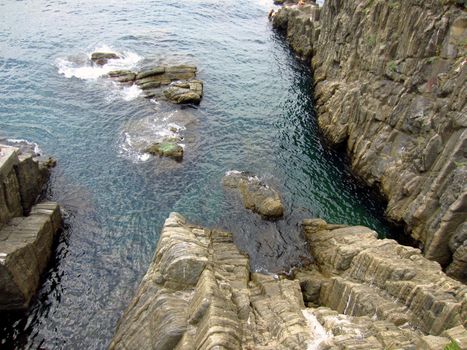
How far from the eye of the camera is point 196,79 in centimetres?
5631

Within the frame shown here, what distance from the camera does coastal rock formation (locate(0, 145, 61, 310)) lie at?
2692 cm

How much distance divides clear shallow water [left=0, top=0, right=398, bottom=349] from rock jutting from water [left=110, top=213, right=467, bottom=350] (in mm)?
4208

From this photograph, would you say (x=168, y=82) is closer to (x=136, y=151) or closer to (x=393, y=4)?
(x=136, y=151)

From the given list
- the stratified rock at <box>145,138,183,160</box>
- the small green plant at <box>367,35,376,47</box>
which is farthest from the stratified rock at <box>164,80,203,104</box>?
the small green plant at <box>367,35,376,47</box>

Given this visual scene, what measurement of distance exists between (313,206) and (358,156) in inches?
304

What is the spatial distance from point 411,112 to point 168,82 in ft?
105

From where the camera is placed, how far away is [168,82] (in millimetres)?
54781

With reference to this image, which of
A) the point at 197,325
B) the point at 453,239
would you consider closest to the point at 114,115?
the point at 197,325

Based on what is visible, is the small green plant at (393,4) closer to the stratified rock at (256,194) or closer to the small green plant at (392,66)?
the small green plant at (392,66)

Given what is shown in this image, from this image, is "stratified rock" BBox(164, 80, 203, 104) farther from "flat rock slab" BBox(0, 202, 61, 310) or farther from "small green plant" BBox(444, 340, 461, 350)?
"small green plant" BBox(444, 340, 461, 350)

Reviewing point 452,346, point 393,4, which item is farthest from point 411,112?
point 452,346

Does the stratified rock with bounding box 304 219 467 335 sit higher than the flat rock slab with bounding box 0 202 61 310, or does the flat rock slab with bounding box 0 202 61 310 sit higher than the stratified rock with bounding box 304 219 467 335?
the stratified rock with bounding box 304 219 467 335

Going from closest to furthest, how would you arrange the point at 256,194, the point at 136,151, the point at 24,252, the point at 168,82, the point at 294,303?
the point at 294,303
the point at 24,252
the point at 256,194
the point at 136,151
the point at 168,82

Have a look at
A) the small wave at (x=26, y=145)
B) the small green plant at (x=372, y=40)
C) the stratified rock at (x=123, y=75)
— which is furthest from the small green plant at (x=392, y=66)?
the small wave at (x=26, y=145)
